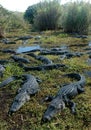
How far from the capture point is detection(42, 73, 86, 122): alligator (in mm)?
4604

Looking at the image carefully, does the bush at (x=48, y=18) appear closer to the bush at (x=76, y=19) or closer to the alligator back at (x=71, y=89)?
the bush at (x=76, y=19)

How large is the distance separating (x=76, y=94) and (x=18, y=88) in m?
1.32

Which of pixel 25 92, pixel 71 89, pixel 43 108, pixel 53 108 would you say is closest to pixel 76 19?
pixel 71 89

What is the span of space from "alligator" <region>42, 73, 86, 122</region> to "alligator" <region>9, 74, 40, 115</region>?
57 centimetres

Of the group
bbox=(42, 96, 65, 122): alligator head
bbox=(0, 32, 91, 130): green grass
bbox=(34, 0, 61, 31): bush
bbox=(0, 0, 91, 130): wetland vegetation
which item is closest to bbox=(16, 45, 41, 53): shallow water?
bbox=(0, 0, 91, 130): wetland vegetation

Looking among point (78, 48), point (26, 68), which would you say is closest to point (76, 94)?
point (26, 68)

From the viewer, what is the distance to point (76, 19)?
16125 mm

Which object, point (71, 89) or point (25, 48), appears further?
point (25, 48)

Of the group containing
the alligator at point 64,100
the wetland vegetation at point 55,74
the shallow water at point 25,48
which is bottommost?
the shallow water at point 25,48

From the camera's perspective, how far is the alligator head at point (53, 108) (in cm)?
450

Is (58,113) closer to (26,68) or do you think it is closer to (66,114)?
(66,114)

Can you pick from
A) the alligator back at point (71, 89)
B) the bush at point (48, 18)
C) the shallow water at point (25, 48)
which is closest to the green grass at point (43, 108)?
the alligator back at point (71, 89)

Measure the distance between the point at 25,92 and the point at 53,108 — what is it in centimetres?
98

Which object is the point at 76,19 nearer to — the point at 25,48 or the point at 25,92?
the point at 25,48
